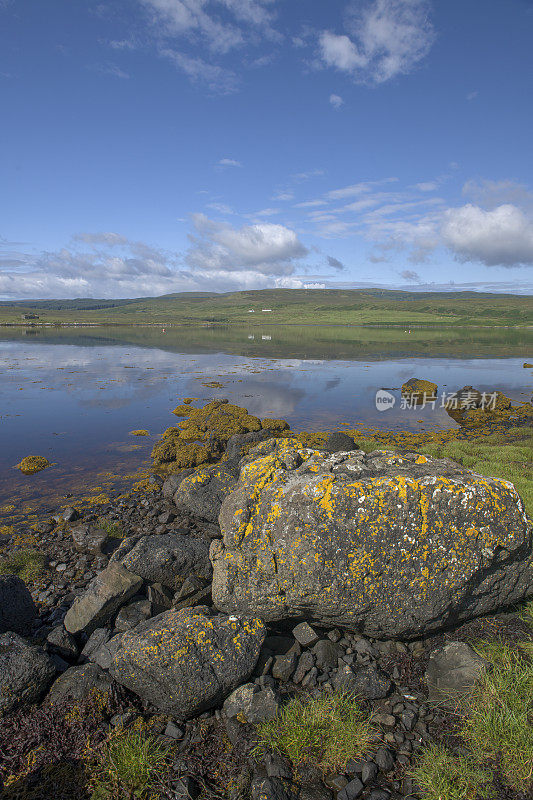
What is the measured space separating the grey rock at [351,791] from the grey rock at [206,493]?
8496 mm

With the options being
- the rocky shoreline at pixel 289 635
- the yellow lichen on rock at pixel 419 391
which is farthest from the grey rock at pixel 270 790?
the yellow lichen on rock at pixel 419 391

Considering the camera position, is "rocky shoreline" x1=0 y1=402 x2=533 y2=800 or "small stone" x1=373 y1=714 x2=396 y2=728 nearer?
"rocky shoreline" x1=0 y1=402 x2=533 y2=800

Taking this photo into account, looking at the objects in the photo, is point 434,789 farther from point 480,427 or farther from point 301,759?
point 480,427

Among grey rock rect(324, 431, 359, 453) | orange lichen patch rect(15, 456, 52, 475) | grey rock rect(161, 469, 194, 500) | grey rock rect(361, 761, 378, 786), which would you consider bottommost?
orange lichen patch rect(15, 456, 52, 475)

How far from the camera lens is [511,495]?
7738 millimetres

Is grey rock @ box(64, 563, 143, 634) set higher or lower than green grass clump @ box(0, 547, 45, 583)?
higher

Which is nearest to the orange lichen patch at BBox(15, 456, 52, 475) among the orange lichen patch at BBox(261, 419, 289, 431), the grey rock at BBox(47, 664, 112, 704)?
the orange lichen patch at BBox(261, 419, 289, 431)

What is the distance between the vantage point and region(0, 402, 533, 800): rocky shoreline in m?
5.85

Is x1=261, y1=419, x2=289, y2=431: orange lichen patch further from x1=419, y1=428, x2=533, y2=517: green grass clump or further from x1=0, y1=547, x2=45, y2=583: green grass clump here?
x1=0, y1=547, x2=45, y2=583: green grass clump

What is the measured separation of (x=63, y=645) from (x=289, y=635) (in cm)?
419

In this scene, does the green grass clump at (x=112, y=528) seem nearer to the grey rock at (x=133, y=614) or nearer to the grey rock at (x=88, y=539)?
the grey rock at (x=88, y=539)

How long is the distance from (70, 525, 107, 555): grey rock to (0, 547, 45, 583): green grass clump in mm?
1080

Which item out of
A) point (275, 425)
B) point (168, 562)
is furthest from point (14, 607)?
point (275, 425)

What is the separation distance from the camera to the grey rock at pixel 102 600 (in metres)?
8.45
